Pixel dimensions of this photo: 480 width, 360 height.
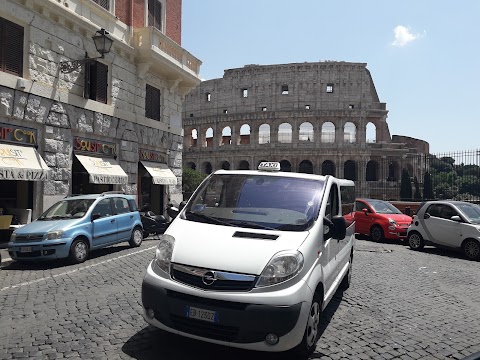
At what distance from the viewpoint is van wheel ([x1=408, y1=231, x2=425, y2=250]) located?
1173 centimetres

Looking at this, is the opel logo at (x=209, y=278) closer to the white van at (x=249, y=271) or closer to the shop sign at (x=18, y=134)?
the white van at (x=249, y=271)

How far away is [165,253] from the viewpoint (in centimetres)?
379

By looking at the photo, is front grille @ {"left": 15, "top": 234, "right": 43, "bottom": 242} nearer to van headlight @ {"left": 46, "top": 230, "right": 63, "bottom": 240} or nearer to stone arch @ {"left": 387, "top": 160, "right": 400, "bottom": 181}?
van headlight @ {"left": 46, "top": 230, "right": 63, "bottom": 240}

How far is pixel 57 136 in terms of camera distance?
1243cm

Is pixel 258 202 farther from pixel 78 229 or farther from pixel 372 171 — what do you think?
pixel 372 171

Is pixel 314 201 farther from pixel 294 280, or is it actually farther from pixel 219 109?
pixel 219 109

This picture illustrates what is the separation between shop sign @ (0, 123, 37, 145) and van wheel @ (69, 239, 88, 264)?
14.9 ft

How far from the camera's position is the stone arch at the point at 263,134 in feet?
179

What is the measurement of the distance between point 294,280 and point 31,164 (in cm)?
1037

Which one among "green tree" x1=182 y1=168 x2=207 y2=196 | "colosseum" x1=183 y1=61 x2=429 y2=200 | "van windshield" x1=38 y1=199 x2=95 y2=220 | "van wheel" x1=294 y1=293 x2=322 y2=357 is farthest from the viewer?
"colosseum" x1=183 y1=61 x2=429 y2=200

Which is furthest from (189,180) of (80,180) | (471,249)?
(471,249)

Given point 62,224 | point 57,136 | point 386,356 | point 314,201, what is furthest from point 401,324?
point 57,136

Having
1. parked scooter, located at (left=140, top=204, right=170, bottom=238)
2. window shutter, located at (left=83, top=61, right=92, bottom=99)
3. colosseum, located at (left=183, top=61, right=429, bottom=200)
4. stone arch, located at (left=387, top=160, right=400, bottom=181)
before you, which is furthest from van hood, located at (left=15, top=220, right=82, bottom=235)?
stone arch, located at (left=387, top=160, right=400, bottom=181)

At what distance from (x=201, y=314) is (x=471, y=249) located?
31.8ft
